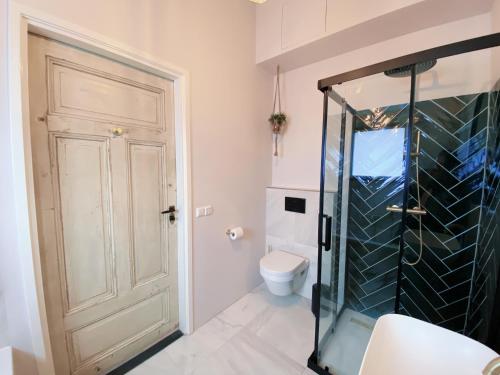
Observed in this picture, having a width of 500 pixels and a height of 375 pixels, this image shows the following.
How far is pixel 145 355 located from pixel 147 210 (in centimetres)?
108

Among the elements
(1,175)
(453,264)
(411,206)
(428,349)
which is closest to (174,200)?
(1,175)

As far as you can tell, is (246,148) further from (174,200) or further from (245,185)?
(174,200)

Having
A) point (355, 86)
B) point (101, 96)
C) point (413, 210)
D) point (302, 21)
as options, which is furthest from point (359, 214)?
point (101, 96)

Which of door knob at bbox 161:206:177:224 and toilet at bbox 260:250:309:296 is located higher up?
door knob at bbox 161:206:177:224

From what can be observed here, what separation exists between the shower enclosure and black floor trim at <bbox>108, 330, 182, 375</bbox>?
1.11 meters

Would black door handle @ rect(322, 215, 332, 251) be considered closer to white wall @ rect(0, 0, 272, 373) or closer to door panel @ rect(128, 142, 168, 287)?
white wall @ rect(0, 0, 272, 373)

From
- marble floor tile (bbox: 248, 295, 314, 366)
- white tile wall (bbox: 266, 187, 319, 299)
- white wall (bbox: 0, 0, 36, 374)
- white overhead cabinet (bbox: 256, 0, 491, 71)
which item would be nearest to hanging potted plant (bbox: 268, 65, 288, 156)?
white overhead cabinet (bbox: 256, 0, 491, 71)

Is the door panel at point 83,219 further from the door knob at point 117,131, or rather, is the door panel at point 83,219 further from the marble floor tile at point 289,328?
the marble floor tile at point 289,328

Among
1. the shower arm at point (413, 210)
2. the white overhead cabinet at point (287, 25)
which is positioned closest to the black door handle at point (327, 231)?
the shower arm at point (413, 210)

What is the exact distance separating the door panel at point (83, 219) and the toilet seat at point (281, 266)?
124 centimetres

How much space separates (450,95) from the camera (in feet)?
5.41

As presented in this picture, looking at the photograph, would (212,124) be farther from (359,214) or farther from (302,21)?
(359,214)

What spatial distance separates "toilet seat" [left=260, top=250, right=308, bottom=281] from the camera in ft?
6.59

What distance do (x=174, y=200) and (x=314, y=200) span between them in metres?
1.36
